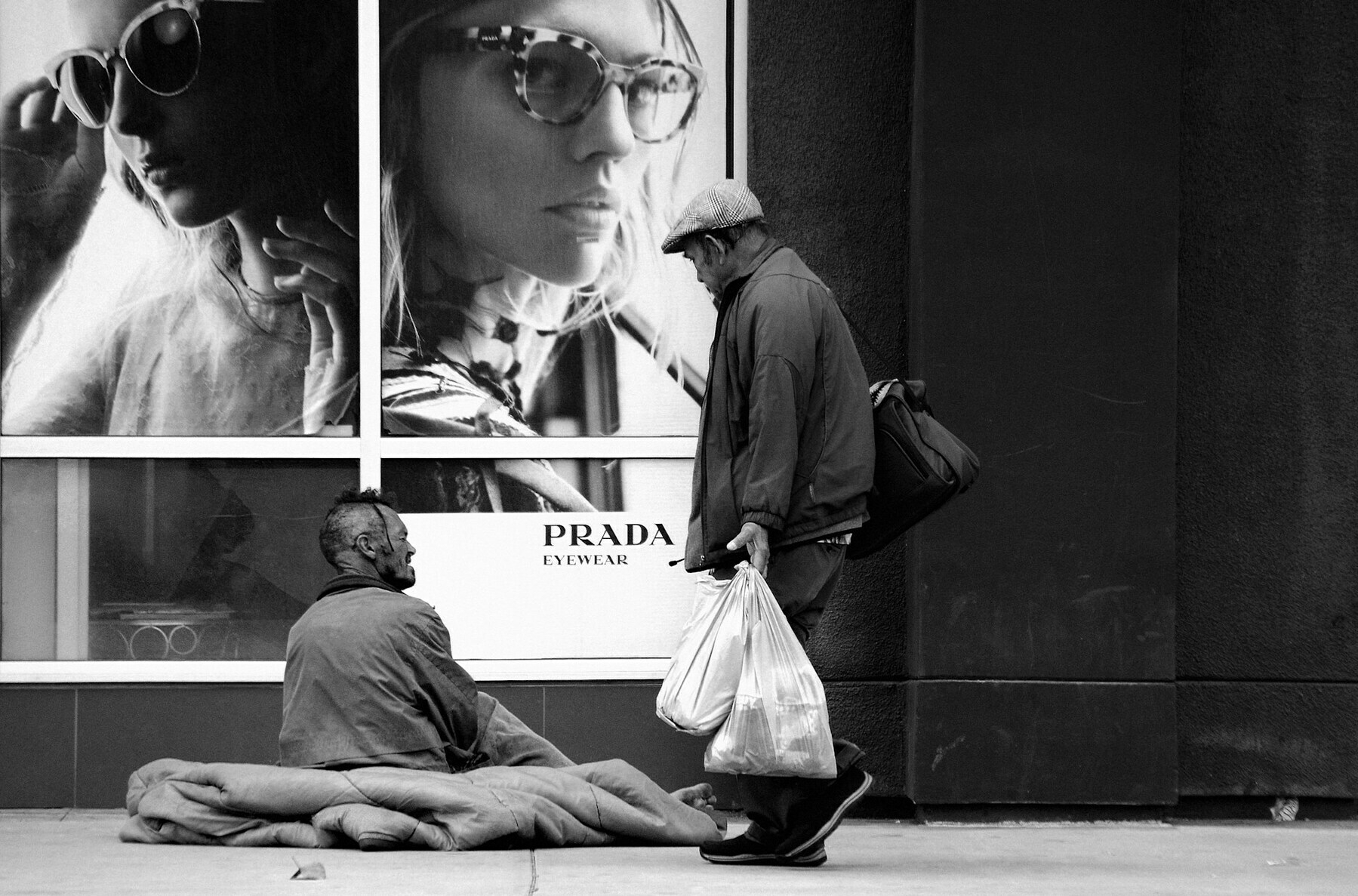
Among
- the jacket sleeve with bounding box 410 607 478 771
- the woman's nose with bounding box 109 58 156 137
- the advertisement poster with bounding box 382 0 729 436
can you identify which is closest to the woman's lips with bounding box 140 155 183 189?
the woman's nose with bounding box 109 58 156 137

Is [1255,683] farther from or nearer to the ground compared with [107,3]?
nearer to the ground

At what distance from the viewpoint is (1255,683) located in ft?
21.4

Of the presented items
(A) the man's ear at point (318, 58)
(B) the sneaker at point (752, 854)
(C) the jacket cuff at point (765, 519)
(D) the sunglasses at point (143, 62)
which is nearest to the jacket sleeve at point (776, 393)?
(C) the jacket cuff at point (765, 519)

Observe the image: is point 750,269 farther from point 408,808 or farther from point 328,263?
point 328,263

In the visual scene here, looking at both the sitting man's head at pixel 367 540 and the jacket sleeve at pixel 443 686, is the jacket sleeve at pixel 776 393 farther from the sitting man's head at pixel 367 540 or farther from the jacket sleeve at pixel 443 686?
the sitting man's head at pixel 367 540

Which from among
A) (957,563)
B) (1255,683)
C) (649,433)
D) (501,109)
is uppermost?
(501,109)

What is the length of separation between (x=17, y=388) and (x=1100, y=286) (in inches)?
158

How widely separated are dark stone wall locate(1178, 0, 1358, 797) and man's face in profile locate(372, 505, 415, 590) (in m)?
2.85

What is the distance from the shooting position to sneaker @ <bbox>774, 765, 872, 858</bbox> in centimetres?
516

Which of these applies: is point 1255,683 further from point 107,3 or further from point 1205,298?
point 107,3

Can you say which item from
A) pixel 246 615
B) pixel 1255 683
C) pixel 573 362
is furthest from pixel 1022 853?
pixel 246 615

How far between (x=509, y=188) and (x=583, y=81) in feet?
1.64

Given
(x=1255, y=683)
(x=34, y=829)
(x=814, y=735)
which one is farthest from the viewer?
(x=1255, y=683)

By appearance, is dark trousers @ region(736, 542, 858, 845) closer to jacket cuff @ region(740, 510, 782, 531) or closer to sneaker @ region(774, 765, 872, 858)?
sneaker @ region(774, 765, 872, 858)
